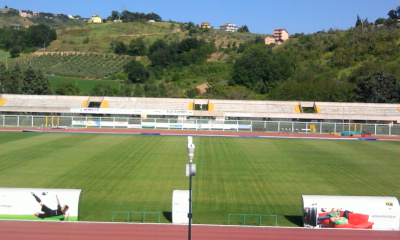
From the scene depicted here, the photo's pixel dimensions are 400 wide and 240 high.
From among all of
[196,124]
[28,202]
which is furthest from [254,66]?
[28,202]

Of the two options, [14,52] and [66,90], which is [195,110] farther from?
[14,52]

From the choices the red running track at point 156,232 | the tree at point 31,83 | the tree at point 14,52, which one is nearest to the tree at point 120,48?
the tree at point 14,52

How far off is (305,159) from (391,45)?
65.9 meters

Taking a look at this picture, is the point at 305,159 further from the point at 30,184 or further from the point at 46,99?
the point at 46,99

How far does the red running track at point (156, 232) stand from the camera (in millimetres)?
15125

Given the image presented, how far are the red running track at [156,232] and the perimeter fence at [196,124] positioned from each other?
3190 centimetres

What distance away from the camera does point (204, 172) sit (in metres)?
25.7

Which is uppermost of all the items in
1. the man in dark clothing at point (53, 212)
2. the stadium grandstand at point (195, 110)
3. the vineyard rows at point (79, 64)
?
the vineyard rows at point (79, 64)

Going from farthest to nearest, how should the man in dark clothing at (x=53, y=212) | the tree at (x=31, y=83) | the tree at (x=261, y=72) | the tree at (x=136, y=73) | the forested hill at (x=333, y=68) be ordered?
the tree at (x=136, y=73) → the tree at (x=261, y=72) → the forested hill at (x=333, y=68) → the tree at (x=31, y=83) → the man in dark clothing at (x=53, y=212)

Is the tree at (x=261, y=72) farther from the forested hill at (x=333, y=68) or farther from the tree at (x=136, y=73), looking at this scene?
the tree at (x=136, y=73)

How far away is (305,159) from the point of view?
31172 mm

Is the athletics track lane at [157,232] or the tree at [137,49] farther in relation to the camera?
the tree at [137,49]

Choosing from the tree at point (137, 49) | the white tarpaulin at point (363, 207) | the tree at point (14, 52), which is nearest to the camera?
the white tarpaulin at point (363, 207)

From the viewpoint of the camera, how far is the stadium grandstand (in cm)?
5103
